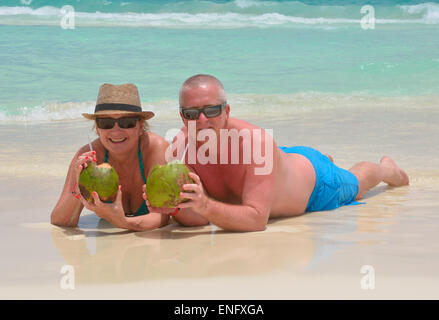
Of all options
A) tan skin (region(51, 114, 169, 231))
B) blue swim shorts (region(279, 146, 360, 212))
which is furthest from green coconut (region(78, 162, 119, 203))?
blue swim shorts (region(279, 146, 360, 212))

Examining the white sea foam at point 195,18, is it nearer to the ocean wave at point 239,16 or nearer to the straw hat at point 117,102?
the ocean wave at point 239,16

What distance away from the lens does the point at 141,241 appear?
14.0ft

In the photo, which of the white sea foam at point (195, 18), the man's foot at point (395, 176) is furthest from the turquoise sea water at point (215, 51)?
the man's foot at point (395, 176)

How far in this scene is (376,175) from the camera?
612cm

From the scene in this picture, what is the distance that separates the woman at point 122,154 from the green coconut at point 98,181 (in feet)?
0.29

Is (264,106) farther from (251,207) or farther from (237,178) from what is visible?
(251,207)

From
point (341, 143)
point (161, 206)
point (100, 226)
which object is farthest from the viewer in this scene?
point (341, 143)

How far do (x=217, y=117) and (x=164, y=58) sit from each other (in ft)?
52.5

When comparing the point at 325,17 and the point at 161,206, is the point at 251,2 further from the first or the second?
the point at 161,206

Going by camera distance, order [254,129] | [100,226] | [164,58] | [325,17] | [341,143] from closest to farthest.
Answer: [254,129] → [100,226] → [341,143] → [164,58] → [325,17]

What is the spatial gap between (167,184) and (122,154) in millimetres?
910

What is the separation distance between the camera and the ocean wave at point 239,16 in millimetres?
27969

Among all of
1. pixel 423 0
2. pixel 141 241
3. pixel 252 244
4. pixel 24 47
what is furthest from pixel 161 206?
pixel 423 0

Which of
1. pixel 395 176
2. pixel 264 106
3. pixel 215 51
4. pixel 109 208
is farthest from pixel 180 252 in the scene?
pixel 215 51
